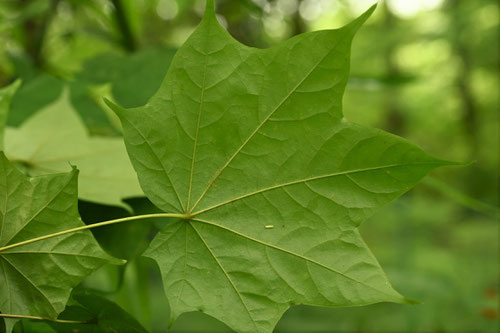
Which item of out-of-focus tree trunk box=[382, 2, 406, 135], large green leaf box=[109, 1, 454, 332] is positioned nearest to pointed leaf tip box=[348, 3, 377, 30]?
large green leaf box=[109, 1, 454, 332]

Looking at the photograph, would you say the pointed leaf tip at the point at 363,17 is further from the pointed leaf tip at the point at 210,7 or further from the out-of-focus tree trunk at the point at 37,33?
the out-of-focus tree trunk at the point at 37,33

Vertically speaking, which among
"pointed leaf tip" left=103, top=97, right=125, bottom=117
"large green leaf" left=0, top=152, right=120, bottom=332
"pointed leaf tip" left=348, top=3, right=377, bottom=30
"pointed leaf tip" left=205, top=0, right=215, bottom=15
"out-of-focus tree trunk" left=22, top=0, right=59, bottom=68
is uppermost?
"out-of-focus tree trunk" left=22, top=0, right=59, bottom=68

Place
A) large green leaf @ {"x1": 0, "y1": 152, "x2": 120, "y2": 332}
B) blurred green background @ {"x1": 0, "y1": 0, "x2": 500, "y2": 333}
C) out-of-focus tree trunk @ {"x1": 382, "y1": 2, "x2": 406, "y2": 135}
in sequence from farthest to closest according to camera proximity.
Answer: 1. out-of-focus tree trunk @ {"x1": 382, "y1": 2, "x2": 406, "y2": 135}
2. blurred green background @ {"x1": 0, "y1": 0, "x2": 500, "y2": 333}
3. large green leaf @ {"x1": 0, "y1": 152, "x2": 120, "y2": 332}

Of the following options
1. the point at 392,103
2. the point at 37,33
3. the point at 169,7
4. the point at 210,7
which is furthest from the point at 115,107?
the point at 392,103

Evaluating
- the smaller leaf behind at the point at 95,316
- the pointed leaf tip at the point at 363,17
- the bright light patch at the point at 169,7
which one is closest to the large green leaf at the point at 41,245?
the smaller leaf behind at the point at 95,316

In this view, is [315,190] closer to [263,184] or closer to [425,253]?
[263,184]

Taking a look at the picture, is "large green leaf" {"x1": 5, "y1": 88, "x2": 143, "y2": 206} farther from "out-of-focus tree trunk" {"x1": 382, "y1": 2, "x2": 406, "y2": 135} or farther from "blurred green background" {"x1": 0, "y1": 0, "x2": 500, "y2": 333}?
"out-of-focus tree trunk" {"x1": 382, "y1": 2, "x2": 406, "y2": 135}
